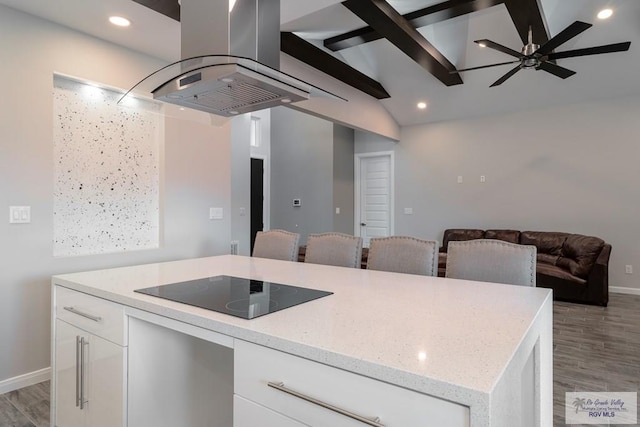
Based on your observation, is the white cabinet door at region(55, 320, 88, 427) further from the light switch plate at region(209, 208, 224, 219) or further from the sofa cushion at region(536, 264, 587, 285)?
the sofa cushion at region(536, 264, 587, 285)

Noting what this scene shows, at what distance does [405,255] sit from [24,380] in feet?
9.11

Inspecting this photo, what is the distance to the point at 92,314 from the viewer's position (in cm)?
168

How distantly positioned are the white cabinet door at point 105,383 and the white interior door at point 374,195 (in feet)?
19.9

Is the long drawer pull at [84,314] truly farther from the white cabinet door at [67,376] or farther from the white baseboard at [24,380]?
the white baseboard at [24,380]

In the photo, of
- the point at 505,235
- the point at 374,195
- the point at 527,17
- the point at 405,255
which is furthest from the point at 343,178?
the point at 405,255

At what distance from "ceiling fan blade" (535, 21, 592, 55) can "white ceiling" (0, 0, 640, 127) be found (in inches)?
40.2

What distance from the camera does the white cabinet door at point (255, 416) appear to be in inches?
39.6

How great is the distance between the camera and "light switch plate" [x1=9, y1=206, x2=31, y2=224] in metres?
2.47

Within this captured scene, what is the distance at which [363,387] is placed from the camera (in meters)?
0.86

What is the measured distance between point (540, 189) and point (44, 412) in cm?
652

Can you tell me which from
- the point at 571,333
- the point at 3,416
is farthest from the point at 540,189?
the point at 3,416

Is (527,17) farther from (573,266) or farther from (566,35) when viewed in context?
(573,266)

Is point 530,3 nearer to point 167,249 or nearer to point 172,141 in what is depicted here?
point 172,141

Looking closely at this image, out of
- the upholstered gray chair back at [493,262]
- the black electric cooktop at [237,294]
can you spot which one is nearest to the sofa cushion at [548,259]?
the upholstered gray chair back at [493,262]
